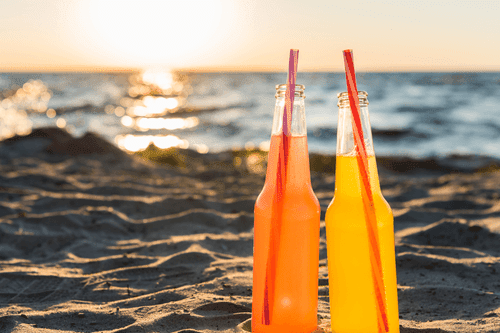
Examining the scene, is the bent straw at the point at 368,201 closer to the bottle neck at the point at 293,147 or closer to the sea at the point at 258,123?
the bottle neck at the point at 293,147

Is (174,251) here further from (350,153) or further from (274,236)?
(350,153)

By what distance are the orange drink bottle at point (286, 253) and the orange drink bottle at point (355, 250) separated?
71 mm

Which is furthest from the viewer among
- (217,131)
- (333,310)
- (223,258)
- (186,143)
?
(217,131)

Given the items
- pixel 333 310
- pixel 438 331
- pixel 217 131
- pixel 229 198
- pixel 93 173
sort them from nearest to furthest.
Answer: pixel 333 310
pixel 438 331
pixel 229 198
pixel 93 173
pixel 217 131

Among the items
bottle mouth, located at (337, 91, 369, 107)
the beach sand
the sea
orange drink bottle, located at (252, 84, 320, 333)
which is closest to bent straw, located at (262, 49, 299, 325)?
orange drink bottle, located at (252, 84, 320, 333)

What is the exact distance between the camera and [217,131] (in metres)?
14.7

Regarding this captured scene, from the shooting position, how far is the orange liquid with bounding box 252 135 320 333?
1281mm

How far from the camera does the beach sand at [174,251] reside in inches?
72.5

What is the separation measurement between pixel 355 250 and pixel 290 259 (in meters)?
0.20

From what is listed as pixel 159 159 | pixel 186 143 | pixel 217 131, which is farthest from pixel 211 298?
pixel 217 131

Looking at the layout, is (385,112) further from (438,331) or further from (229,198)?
(438,331)

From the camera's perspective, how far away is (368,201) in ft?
4.09

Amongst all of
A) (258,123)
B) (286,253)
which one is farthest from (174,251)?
(258,123)

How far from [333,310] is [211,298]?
0.84 metres
